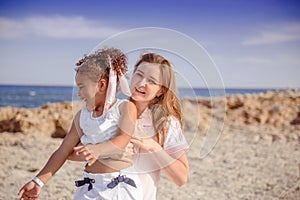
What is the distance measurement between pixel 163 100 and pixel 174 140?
0.47ft

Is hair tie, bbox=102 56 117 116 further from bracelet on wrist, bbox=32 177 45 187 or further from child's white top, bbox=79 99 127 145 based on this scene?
bracelet on wrist, bbox=32 177 45 187

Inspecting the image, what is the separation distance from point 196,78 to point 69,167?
313cm

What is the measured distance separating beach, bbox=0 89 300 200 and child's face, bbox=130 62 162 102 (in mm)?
147

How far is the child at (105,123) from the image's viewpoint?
4.71ft

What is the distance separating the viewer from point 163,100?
151 cm

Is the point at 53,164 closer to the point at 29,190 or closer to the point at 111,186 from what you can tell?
the point at 29,190

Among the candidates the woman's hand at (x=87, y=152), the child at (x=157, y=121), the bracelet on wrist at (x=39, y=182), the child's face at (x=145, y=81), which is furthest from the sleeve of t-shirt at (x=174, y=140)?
the bracelet on wrist at (x=39, y=182)

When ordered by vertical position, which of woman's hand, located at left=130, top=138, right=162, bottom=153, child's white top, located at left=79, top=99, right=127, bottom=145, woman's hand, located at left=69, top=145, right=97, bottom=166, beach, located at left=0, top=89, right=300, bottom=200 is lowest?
beach, located at left=0, top=89, right=300, bottom=200

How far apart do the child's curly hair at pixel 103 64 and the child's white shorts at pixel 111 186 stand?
0.32 meters

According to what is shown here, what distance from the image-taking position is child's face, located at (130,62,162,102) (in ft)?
4.74

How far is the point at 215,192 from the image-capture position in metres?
3.80

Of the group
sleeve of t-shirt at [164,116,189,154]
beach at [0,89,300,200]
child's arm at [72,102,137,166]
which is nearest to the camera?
child's arm at [72,102,137,166]

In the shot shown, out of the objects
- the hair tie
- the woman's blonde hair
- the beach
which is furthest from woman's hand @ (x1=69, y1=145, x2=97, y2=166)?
the beach

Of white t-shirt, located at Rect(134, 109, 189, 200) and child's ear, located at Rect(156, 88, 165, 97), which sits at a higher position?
child's ear, located at Rect(156, 88, 165, 97)
